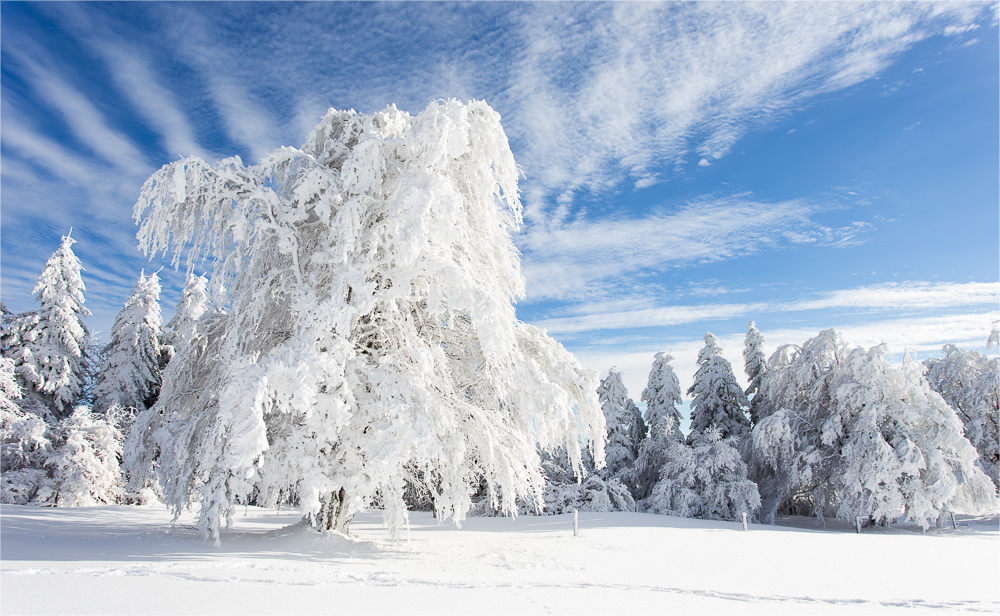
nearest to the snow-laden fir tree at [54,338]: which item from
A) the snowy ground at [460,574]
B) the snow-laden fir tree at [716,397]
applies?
the snowy ground at [460,574]

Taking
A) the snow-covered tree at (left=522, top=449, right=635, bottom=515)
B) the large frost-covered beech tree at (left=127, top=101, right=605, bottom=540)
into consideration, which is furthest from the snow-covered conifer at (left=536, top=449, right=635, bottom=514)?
the large frost-covered beech tree at (left=127, top=101, right=605, bottom=540)

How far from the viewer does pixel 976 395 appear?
21.7 m

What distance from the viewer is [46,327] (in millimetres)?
22453

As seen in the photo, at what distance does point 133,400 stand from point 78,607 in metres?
24.2

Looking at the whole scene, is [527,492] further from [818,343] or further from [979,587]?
[818,343]

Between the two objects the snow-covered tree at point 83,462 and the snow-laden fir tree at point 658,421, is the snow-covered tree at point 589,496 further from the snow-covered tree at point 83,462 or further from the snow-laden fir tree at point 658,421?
the snow-covered tree at point 83,462

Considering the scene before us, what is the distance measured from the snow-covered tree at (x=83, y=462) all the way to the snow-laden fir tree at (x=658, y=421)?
868 inches

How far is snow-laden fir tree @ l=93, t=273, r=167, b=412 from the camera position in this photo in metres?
24.2

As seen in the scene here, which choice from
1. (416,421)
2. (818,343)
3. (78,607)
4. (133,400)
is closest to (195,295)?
(133,400)

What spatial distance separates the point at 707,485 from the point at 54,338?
28249 mm

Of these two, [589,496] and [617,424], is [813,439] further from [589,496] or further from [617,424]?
[589,496]

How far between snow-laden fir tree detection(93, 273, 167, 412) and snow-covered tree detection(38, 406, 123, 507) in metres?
4.51

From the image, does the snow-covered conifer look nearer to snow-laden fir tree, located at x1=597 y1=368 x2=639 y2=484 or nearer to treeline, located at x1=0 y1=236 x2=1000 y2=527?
treeline, located at x1=0 y1=236 x2=1000 y2=527

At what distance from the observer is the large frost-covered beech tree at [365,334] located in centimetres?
775
